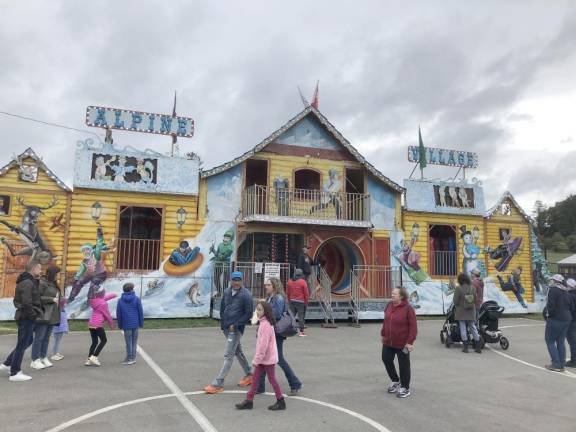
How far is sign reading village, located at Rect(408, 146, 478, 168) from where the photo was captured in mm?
21156

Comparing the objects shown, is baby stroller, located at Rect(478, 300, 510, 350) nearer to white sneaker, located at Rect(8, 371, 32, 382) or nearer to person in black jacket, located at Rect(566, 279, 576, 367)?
person in black jacket, located at Rect(566, 279, 576, 367)

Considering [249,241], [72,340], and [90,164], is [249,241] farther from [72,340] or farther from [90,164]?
[72,340]

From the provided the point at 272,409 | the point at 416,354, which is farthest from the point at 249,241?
the point at 272,409

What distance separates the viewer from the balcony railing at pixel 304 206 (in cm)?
1723

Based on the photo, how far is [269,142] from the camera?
18.2 meters

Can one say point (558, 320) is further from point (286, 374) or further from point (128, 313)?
point (128, 313)

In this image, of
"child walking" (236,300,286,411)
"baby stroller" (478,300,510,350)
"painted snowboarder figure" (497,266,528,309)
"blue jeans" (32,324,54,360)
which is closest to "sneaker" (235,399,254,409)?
"child walking" (236,300,286,411)

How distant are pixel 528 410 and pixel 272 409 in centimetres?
354

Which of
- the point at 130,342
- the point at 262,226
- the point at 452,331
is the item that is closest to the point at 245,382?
the point at 130,342

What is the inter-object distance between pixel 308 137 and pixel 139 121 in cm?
677

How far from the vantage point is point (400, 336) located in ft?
21.6

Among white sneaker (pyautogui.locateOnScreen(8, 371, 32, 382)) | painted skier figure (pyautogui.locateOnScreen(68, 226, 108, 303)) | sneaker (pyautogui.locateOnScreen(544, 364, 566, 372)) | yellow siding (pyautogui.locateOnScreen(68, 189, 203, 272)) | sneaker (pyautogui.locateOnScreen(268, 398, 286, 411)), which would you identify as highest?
yellow siding (pyautogui.locateOnScreen(68, 189, 203, 272))

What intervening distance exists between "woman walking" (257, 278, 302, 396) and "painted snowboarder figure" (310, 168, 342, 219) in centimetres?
1149

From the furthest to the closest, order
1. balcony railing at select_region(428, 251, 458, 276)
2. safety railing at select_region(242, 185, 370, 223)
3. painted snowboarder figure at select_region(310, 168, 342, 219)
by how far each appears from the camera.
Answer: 1. balcony railing at select_region(428, 251, 458, 276)
2. painted snowboarder figure at select_region(310, 168, 342, 219)
3. safety railing at select_region(242, 185, 370, 223)
